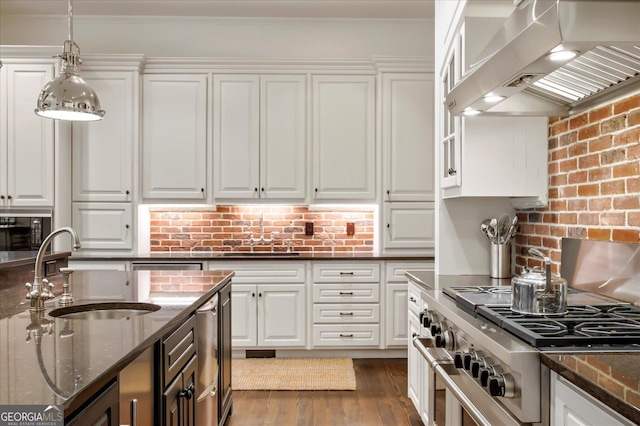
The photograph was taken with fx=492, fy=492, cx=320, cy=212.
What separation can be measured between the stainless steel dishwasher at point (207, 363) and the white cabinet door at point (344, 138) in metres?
2.06

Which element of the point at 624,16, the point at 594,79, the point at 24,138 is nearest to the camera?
the point at 624,16

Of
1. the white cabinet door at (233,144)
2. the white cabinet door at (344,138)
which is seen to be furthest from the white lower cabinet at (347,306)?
the white cabinet door at (233,144)

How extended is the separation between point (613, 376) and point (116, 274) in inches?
97.2

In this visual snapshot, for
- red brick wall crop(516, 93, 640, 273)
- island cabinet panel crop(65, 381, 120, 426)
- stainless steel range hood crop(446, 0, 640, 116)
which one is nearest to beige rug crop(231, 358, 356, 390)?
red brick wall crop(516, 93, 640, 273)

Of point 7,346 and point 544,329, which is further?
point 544,329

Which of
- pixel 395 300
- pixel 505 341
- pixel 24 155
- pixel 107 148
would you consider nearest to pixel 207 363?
pixel 505 341

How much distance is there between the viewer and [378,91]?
4.38 meters

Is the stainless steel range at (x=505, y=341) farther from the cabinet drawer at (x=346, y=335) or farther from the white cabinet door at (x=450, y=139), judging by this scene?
the cabinet drawer at (x=346, y=335)

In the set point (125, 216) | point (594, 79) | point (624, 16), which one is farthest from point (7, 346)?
point (125, 216)

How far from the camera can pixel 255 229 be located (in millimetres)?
4797

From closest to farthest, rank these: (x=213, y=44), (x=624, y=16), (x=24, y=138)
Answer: (x=624, y=16) < (x=24, y=138) < (x=213, y=44)

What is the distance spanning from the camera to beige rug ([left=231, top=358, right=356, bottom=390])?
143 inches

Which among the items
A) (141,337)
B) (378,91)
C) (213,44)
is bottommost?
(141,337)

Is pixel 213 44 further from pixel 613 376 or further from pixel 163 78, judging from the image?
pixel 613 376
